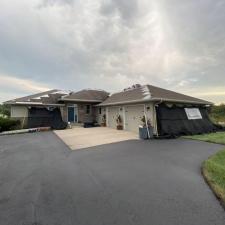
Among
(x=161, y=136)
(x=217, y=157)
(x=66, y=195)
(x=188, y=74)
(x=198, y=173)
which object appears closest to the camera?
(x=66, y=195)

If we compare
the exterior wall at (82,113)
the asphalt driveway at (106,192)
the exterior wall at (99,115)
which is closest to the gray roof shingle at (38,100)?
the exterior wall at (82,113)

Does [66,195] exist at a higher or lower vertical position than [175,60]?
lower

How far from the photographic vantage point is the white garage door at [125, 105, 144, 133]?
40.4 feet

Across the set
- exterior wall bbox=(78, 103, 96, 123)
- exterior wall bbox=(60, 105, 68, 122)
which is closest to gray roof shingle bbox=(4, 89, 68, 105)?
exterior wall bbox=(60, 105, 68, 122)

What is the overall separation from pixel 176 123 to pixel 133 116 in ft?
11.3

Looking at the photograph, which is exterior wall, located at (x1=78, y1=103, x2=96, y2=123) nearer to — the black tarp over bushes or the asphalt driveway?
the black tarp over bushes

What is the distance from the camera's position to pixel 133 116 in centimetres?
1312

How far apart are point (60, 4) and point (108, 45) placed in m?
4.84

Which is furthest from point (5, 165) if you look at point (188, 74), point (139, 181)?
point (188, 74)

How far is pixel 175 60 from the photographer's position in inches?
497

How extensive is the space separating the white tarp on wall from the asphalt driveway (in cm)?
738

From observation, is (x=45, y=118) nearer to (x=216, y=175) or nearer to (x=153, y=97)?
(x=153, y=97)

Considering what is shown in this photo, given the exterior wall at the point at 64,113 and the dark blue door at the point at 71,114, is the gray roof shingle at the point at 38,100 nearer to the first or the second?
the exterior wall at the point at 64,113

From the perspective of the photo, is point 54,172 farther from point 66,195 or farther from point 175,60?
point 175,60
